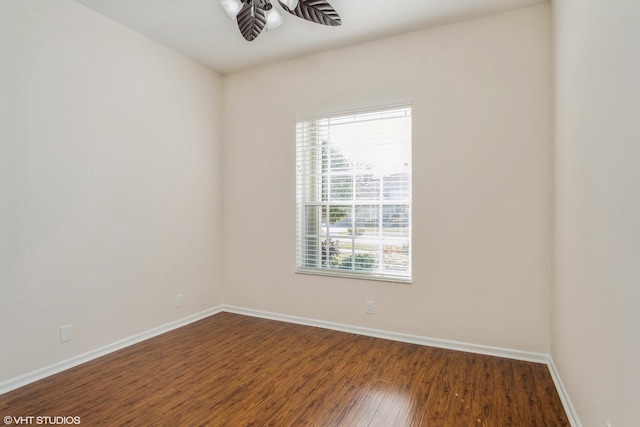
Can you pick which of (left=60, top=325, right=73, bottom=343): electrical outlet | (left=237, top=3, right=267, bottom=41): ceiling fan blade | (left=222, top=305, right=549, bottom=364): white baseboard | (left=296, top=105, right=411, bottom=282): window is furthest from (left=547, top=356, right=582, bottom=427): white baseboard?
(left=60, top=325, right=73, bottom=343): electrical outlet

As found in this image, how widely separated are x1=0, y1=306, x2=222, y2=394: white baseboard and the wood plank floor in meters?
0.07

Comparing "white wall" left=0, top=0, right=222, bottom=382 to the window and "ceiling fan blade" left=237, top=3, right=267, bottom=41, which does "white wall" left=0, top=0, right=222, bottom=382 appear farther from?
"ceiling fan blade" left=237, top=3, right=267, bottom=41

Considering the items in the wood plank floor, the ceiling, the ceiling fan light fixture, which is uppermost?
the ceiling

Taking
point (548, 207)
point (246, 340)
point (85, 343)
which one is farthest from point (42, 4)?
point (548, 207)

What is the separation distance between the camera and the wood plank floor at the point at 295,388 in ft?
6.67

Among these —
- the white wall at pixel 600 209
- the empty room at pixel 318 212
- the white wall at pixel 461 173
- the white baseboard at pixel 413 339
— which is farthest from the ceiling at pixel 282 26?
the white baseboard at pixel 413 339

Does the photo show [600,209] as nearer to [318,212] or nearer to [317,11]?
[317,11]

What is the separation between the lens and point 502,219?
9.46 feet

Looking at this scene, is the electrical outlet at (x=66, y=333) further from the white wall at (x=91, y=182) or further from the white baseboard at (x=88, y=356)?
the white baseboard at (x=88, y=356)

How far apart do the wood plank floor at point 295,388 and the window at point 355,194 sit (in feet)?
2.72

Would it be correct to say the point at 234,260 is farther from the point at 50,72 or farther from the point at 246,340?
the point at 50,72

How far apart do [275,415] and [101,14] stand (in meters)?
3.49

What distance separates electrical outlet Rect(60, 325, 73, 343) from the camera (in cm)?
265

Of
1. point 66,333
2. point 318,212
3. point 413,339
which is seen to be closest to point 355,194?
point 318,212
